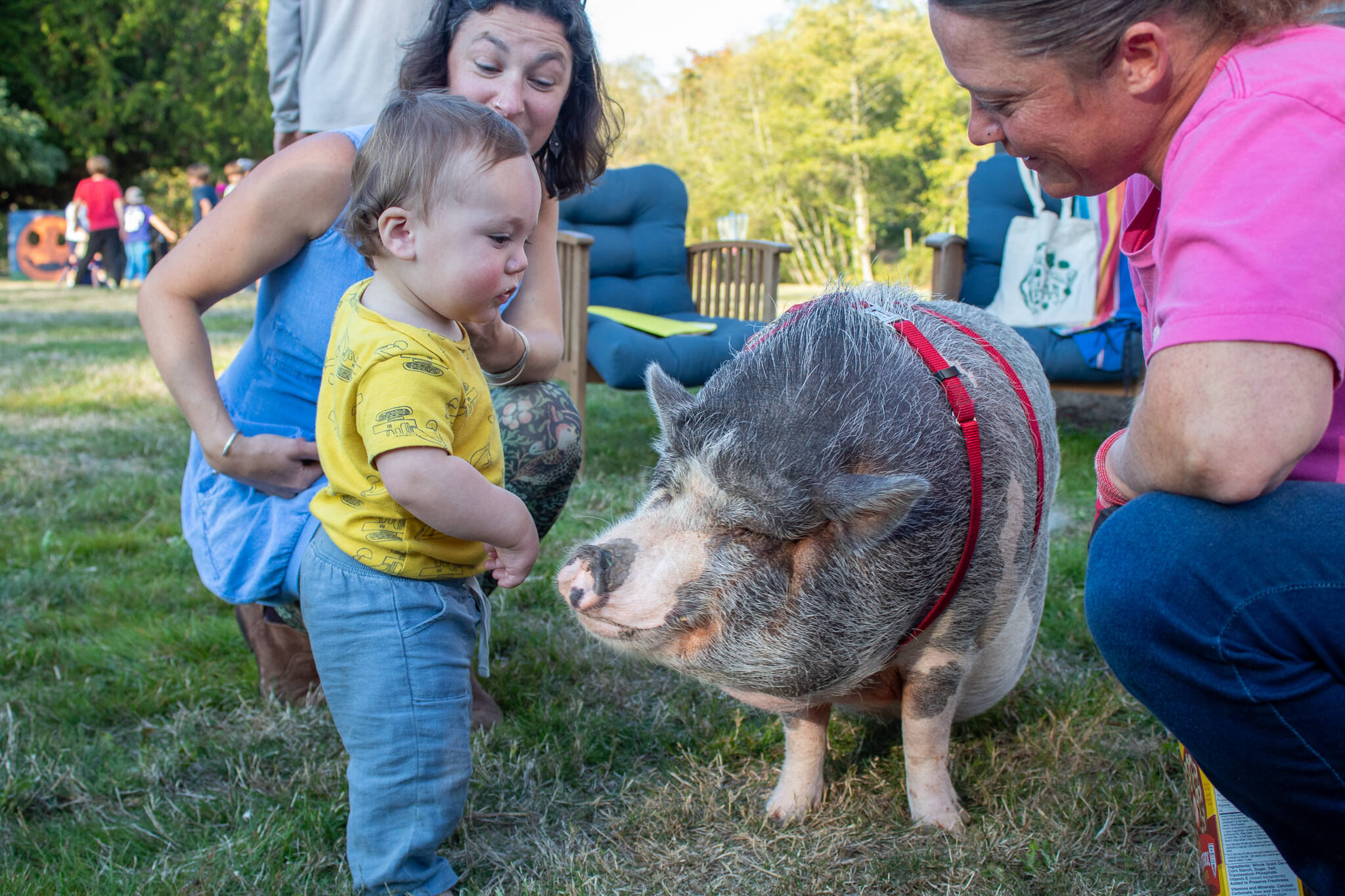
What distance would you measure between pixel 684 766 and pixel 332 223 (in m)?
1.46

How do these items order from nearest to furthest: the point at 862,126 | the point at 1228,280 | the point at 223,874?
the point at 1228,280 → the point at 223,874 → the point at 862,126

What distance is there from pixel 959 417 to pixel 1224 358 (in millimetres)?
641

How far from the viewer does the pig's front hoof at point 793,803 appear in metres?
2.14

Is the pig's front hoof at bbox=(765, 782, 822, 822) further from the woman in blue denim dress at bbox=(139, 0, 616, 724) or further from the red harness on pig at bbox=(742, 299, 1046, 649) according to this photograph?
the woman in blue denim dress at bbox=(139, 0, 616, 724)

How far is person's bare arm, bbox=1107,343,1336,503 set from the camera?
3.69 ft

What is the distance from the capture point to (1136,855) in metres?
1.98

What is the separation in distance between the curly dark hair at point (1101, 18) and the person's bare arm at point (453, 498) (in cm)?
103

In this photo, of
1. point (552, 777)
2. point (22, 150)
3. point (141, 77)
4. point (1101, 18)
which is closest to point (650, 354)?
point (552, 777)

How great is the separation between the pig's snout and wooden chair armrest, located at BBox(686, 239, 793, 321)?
183 inches

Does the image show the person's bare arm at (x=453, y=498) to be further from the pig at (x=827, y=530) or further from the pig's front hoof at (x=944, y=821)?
the pig's front hoof at (x=944, y=821)

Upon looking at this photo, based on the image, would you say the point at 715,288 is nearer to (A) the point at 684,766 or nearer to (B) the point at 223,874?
(A) the point at 684,766

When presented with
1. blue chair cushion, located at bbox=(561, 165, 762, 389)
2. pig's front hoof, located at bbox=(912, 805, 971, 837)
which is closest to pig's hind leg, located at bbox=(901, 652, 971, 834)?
pig's front hoof, located at bbox=(912, 805, 971, 837)

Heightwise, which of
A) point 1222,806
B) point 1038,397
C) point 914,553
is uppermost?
point 1038,397

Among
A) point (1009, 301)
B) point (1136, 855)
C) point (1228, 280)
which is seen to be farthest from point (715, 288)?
point (1228, 280)
